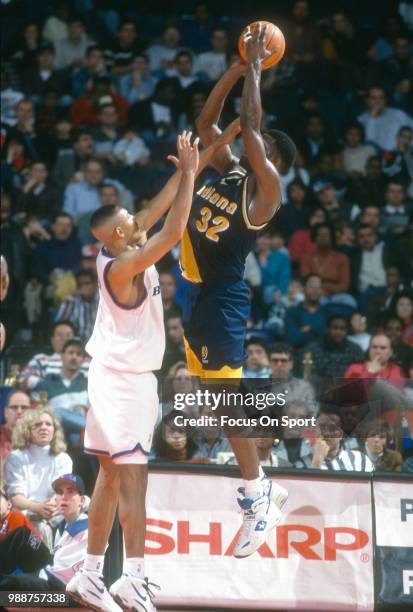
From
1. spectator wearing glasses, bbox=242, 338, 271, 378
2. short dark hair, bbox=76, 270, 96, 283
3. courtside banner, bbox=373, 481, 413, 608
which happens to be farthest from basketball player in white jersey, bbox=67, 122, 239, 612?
short dark hair, bbox=76, 270, 96, 283

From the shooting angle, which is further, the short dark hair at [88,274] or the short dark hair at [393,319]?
the short dark hair at [88,274]

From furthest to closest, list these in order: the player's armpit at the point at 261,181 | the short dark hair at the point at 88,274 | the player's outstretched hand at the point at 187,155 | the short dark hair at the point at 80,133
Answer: the short dark hair at the point at 80,133, the short dark hair at the point at 88,274, the player's armpit at the point at 261,181, the player's outstretched hand at the point at 187,155

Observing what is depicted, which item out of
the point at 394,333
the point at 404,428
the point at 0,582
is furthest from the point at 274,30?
the point at 394,333

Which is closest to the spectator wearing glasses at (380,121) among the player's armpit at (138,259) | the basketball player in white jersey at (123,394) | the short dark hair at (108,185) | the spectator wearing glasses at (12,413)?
the short dark hair at (108,185)

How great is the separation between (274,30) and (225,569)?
125 inches

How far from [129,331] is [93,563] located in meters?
1.24

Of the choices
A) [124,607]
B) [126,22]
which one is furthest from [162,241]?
[126,22]

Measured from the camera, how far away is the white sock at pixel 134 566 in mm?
6262

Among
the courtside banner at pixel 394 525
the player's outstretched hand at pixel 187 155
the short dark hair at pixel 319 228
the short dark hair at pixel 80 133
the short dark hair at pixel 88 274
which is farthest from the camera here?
the short dark hair at pixel 80 133

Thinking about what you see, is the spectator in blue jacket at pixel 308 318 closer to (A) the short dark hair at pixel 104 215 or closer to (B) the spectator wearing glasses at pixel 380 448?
(B) the spectator wearing glasses at pixel 380 448

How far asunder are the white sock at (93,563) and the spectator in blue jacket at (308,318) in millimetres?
5514

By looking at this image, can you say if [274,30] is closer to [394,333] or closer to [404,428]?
[404,428]

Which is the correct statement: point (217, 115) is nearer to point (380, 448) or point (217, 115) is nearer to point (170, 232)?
point (170, 232)

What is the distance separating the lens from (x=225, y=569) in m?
7.34
